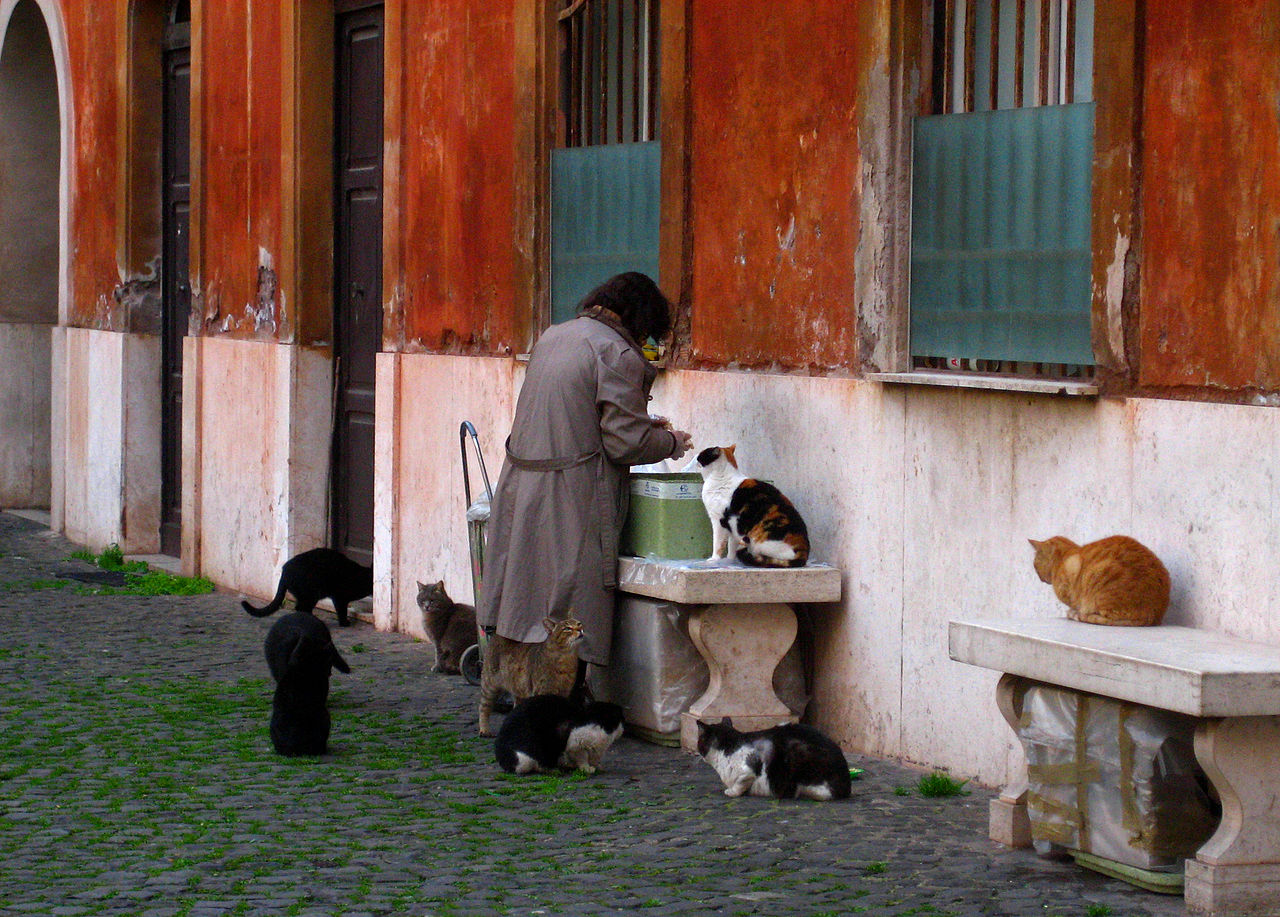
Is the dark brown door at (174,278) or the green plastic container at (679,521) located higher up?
the dark brown door at (174,278)

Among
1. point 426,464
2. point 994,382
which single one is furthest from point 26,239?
point 994,382

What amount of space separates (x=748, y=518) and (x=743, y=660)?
1.81ft

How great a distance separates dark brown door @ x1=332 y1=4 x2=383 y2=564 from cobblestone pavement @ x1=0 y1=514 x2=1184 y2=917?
3.01 meters

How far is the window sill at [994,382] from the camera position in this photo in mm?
6254

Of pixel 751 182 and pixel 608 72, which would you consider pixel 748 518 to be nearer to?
pixel 751 182

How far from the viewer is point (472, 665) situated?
29.7 ft

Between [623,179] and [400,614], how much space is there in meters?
3.15

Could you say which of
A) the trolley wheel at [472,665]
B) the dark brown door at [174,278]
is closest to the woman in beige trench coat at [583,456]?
the trolley wheel at [472,665]

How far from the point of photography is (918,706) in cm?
716

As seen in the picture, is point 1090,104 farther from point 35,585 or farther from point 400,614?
point 35,585

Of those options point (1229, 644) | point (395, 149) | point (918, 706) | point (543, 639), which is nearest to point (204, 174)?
point (395, 149)

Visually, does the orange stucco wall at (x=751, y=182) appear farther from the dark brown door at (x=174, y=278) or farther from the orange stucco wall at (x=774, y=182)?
the dark brown door at (x=174, y=278)

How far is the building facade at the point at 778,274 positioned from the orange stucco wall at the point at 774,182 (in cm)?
2

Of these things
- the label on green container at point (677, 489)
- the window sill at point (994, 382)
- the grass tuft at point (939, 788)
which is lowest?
the grass tuft at point (939, 788)
